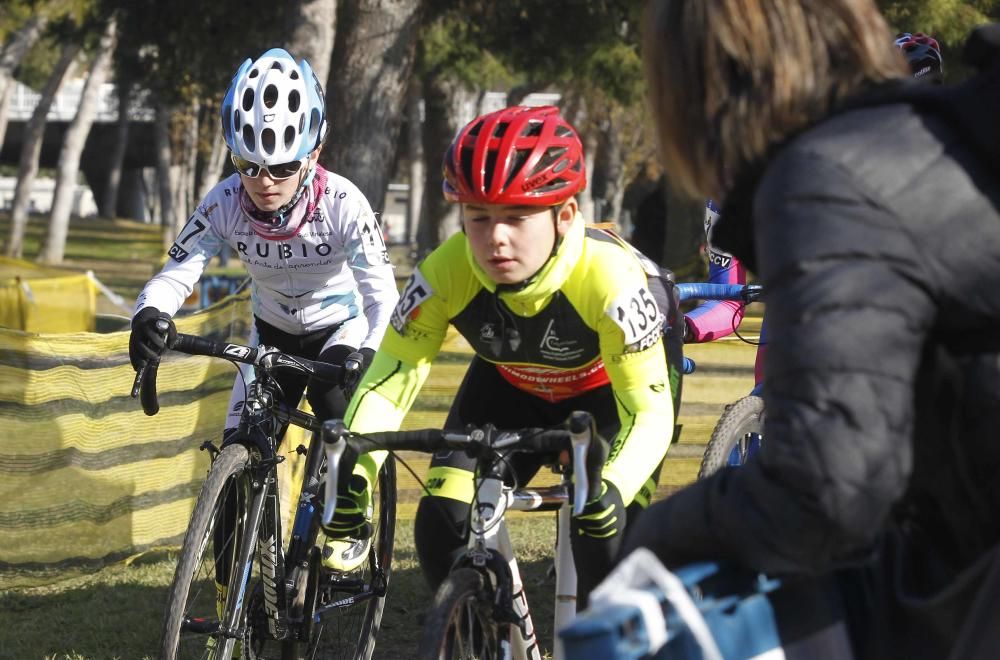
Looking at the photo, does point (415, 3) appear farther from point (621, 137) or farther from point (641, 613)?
point (621, 137)

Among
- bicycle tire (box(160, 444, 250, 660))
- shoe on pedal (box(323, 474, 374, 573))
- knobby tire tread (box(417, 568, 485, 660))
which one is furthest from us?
bicycle tire (box(160, 444, 250, 660))

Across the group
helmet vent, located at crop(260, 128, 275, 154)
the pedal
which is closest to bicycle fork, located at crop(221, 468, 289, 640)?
the pedal

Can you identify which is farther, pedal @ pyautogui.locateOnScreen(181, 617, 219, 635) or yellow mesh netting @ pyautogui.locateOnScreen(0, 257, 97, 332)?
yellow mesh netting @ pyautogui.locateOnScreen(0, 257, 97, 332)

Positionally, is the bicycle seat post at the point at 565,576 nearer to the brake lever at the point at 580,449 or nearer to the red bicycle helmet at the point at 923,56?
the brake lever at the point at 580,449

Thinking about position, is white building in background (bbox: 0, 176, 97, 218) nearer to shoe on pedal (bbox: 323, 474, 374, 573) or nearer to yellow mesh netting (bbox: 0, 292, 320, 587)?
yellow mesh netting (bbox: 0, 292, 320, 587)

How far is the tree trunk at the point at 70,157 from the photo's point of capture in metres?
37.5

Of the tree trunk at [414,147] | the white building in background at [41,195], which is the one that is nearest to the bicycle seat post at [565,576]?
the tree trunk at [414,147]

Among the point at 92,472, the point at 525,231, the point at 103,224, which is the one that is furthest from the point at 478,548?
the point at 103,224

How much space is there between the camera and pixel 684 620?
1872 millimetres

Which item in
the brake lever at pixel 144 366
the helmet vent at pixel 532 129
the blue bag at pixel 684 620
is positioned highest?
the helmet vent at pixel 532 129

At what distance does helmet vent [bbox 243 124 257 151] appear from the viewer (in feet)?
18.0

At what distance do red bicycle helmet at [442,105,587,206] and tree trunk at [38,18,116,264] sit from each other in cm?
3293

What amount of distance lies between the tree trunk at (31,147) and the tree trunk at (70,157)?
29.2 inches

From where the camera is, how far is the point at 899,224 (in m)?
1.79
